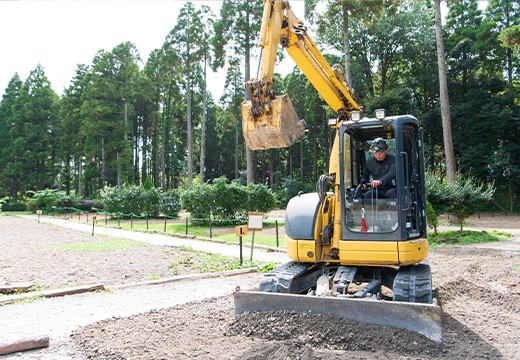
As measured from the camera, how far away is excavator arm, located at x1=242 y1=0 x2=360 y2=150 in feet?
21.0

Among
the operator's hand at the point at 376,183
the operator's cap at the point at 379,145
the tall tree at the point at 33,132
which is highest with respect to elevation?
the tall tree at the point at 33,132

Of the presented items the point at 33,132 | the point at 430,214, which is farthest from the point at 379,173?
the point at 33,132

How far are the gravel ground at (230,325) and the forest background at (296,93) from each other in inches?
587

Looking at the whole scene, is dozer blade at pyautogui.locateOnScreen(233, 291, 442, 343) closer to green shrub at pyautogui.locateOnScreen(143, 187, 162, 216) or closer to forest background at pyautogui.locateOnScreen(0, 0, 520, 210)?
forest background at pyautogui.locateOnScreen(0, 0, 520, 210)

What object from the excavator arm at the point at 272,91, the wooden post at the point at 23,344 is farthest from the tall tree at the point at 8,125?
the wooden post at the point at 23,344

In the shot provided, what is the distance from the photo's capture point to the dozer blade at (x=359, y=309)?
4520 mm

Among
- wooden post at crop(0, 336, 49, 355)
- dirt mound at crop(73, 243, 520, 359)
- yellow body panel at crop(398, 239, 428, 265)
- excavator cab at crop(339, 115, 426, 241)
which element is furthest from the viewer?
excavator cab at crop(339, 115, 426, 241)

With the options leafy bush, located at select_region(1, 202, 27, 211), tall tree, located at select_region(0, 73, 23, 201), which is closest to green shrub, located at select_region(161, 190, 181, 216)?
leafy bush, located at select_region(1, 202, 27, 211)

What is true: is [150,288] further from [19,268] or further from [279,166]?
[279,166]

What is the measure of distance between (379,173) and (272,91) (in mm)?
2075

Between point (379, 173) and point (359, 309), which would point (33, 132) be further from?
point (359, 309)

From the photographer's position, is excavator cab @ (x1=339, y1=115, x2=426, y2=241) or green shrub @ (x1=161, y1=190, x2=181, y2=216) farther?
green shrub @ (x1=161, y1=190, x2=181, y2=216)

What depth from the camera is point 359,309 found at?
16.0 feet

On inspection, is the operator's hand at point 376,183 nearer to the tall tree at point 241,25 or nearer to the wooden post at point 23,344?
the wooden post at point 23,344
